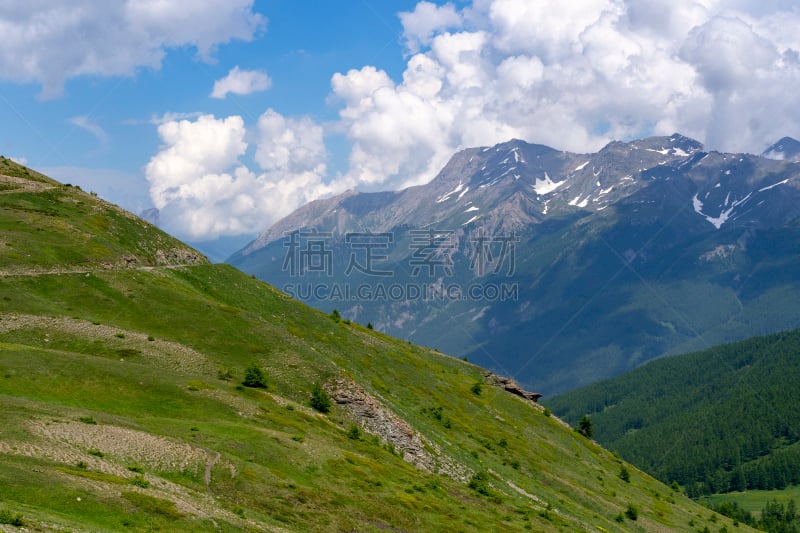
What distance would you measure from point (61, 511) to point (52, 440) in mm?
10637

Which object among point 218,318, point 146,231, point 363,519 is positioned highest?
point 146,231

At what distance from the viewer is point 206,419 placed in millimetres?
56062

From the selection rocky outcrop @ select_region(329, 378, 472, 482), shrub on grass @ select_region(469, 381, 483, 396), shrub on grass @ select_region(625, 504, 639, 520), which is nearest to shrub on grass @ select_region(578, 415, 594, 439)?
shrub on grass @ select_region(469, 381, 483, 396)

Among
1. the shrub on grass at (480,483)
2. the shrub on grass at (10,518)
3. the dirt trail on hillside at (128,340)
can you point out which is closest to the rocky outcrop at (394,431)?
the shrub on grass at (480,483)

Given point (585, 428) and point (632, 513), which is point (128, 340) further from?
point (585, 428)

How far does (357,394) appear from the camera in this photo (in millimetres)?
80188

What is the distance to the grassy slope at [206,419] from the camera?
40.8m

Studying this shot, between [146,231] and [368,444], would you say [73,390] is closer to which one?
[368,444]

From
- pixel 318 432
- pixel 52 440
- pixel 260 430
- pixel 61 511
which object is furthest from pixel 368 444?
pixel 61 511

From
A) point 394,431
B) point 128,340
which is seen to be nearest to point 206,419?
point 128,340

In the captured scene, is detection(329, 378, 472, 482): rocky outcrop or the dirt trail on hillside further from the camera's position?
detection(329, 378, 472, 482): rocky outcrop

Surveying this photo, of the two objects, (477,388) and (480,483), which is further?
(477,388)

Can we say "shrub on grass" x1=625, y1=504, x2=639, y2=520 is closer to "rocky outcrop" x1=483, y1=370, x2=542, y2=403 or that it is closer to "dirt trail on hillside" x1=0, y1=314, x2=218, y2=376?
"rocky outcrop" x1=483, y1=370, x2=542, y2=403

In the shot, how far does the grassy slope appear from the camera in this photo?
1606 inches
